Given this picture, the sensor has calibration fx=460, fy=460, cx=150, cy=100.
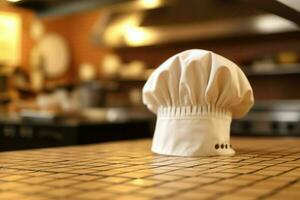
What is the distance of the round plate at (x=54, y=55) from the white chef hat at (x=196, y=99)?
4.68 m

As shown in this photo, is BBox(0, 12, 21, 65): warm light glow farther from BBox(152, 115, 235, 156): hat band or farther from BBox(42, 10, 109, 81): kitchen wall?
BBox(152, 115, 235, 156): hat band

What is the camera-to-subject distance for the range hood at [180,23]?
3598 mm

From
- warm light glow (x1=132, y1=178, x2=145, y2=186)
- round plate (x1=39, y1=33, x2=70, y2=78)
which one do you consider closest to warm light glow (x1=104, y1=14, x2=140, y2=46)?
round plate (x1=39, y1=33, x2=70, y2=78)

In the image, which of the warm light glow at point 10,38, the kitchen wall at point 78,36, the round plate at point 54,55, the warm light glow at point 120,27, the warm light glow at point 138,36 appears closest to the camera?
the warm light glow at point 138,36

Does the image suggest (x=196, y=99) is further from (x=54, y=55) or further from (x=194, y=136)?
(x=54, y=55)

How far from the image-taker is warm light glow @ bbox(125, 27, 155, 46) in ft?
13.9

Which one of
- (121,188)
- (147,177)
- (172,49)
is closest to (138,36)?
(172,49)

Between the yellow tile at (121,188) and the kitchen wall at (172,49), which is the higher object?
the kitchen wall at (172,49)

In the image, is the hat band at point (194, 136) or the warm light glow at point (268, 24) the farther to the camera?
the warm light glow at point (268, 24)

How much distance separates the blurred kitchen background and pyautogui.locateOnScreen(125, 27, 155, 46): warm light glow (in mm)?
10

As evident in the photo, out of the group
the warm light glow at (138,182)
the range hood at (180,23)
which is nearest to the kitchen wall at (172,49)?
the range hood at (180,23)

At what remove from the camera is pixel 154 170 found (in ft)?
2.87

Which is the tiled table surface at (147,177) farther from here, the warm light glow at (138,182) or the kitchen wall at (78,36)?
the kitchen wall at (78,36)

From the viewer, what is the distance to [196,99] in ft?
3.61
